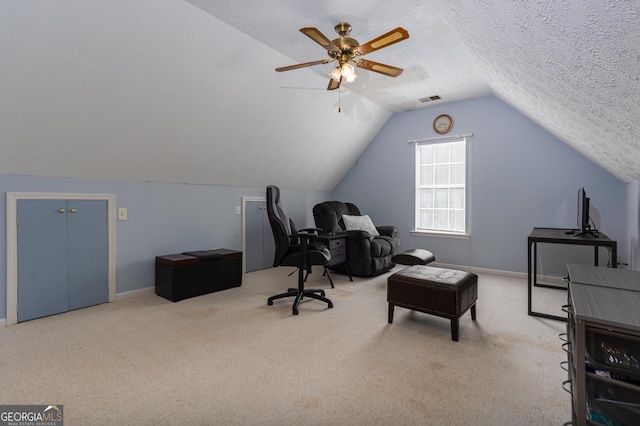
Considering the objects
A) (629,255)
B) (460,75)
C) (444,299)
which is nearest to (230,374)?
(444,299)

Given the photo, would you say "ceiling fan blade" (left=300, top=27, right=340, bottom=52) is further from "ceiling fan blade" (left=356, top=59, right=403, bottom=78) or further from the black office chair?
the black office chair

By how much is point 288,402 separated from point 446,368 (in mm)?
1070

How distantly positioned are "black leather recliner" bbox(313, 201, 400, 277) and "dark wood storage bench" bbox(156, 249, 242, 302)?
1468 millimetres

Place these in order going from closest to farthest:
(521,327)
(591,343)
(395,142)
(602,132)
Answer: (591,343)
(602,132)
(521,327)
(395,142)

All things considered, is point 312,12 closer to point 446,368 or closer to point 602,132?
point 602,132

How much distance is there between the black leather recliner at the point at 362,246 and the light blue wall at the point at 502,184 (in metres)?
0.89

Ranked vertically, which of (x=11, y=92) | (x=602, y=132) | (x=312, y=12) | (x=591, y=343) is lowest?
(x=591, y=343)

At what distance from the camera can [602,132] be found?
2.30 meters

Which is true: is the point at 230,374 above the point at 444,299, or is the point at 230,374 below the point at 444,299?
below

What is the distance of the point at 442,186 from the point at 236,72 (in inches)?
145

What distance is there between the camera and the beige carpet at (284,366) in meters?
1.67
